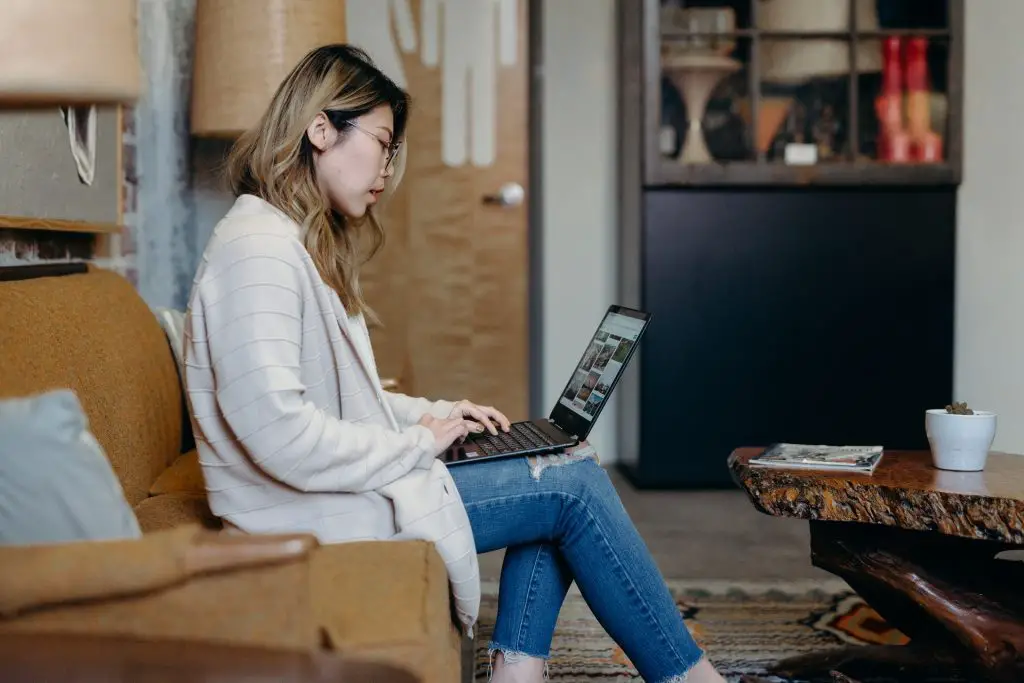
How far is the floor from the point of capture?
2783 millimetres

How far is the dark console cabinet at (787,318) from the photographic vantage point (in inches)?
151

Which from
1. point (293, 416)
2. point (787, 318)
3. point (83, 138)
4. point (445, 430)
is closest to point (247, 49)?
point (83, 138)

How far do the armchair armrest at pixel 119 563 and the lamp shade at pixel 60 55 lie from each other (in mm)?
447

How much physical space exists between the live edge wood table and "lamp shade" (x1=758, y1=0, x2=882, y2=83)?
7.32 feet

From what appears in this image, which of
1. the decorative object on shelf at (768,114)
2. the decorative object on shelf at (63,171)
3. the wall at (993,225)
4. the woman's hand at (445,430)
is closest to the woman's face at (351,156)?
the woman's hand at (445,430)

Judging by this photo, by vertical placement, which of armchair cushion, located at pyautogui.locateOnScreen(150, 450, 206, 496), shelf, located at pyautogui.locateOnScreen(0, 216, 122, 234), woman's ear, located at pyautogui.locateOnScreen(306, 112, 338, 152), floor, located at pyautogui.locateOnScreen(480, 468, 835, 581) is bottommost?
floor, located at pyautogui.locateOnScreen(480, 468, 835, 581)

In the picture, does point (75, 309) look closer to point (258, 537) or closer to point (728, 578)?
point (258, 537)

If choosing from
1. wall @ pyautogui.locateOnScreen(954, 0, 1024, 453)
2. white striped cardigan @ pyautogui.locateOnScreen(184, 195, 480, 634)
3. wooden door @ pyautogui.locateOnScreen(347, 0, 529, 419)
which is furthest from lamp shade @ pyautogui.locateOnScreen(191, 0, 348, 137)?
wall @ pyautogui.locateOnScreen(954, 0, 1024, 453)

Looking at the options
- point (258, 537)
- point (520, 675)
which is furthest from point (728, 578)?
point (258, 537)

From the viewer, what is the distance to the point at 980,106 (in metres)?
3.94

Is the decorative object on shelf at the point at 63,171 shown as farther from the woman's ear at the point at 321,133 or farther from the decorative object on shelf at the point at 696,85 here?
the decorative object on shelf at the point at 696,85

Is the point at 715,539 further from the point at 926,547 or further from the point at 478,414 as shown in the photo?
the point at 478,414

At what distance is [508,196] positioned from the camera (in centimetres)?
381

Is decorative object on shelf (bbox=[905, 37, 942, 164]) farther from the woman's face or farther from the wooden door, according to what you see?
the woman's face
